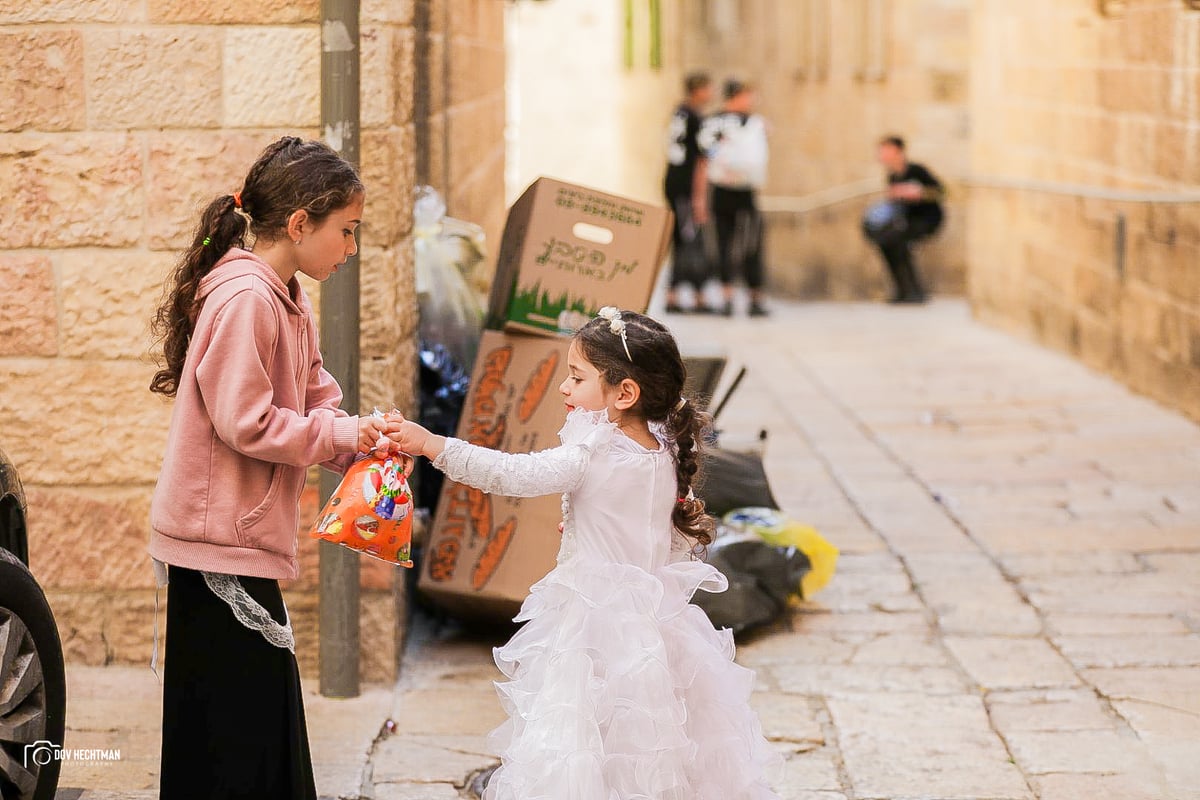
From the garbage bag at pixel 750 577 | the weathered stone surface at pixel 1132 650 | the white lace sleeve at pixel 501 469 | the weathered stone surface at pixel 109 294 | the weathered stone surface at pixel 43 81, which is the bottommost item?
the weathered stone surface at pixel 1132 650

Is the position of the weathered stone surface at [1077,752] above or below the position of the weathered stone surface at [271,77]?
below

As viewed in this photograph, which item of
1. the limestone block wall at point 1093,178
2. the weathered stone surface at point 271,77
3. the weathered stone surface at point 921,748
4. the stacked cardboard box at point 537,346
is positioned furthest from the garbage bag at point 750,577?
the limestone block wall at point 1093,178

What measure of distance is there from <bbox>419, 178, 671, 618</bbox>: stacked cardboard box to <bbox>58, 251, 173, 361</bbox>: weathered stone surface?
1.03 metres

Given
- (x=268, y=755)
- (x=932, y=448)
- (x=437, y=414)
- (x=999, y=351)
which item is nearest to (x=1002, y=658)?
(x=437, y=414)

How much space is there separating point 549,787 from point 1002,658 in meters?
2.26

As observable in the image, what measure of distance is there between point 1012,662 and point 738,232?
929 cm

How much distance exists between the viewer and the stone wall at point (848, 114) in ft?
50.5

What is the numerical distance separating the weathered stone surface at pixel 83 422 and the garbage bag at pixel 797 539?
6.33 ft

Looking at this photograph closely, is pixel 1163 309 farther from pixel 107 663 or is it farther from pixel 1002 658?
pixel 107 663

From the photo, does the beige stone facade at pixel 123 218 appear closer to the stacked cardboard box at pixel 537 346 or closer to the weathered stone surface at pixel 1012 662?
the stacked cardboard box at pixel 537 346

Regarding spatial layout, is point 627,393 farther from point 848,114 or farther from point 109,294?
point 848,114

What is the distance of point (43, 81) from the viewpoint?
14.5 feet

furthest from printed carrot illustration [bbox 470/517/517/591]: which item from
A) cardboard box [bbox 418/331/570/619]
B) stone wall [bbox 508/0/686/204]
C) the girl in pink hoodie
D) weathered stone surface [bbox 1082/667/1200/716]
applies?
stone wall [bbox 508/0/686/204]

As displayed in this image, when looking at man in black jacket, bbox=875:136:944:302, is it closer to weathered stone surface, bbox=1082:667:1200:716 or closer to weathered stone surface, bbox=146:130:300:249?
weathered stone surface, bbox=1082:667:1200:716
